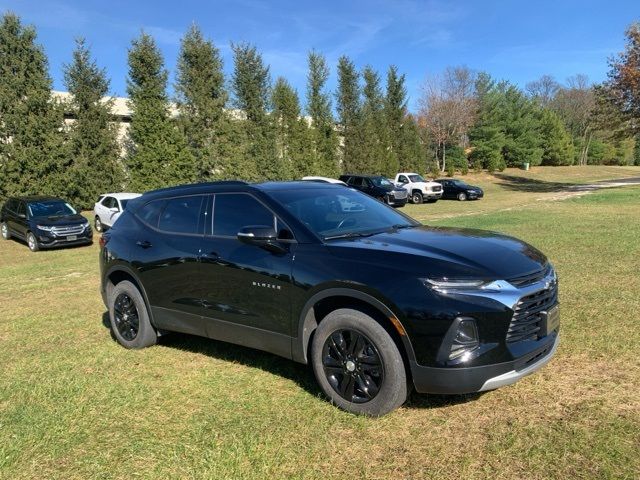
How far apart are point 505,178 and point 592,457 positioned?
52.4 metres

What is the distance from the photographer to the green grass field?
10.1ft

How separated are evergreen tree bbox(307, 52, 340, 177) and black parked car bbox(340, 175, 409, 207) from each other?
279 inches

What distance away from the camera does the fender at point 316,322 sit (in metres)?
3.40

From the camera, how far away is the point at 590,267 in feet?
26.6

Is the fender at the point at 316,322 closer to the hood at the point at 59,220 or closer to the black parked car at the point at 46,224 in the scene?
the black parked car at the point at 46,224

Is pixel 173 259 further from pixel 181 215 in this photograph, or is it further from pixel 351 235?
pixel 351 235

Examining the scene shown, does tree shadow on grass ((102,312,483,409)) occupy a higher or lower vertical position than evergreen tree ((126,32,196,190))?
lower

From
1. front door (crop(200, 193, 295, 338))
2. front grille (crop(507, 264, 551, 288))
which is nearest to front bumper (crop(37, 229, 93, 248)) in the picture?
front door (crop(200, 193, 295, 338))

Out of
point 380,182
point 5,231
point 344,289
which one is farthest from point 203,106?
point 344,289

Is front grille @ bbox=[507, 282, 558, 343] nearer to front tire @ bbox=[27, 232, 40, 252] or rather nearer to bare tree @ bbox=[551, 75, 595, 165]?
front tire @ bbox=[27, 232, 40, 252]

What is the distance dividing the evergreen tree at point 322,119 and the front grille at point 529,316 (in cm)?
3316

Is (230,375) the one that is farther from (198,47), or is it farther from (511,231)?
(198,47)

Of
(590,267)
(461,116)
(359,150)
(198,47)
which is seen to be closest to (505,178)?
(461,116)

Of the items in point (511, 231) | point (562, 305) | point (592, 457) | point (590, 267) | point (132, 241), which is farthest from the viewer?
point (511, 231)
